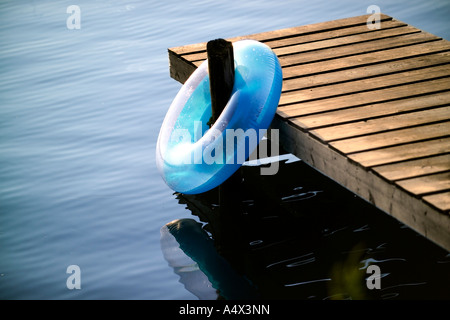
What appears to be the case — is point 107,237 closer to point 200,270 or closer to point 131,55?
Result: point 200,270

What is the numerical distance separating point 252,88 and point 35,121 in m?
2.79

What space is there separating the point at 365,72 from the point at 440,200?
1.69m

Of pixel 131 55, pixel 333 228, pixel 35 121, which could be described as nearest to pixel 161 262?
pixel 333 228

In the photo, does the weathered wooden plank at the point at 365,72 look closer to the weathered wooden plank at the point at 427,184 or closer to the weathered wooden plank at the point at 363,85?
the weathered wooden plank at the point at 363,85

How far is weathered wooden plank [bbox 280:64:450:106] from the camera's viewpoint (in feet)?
14.9

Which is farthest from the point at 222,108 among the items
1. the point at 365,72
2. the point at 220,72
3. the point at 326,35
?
the point at 326,35

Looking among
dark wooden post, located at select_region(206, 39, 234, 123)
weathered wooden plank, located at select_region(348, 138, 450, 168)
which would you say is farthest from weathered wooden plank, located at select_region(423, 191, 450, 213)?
dark wooden post, located at select_region(206, 39, 234, 123)

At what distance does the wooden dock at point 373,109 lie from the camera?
3465 mm

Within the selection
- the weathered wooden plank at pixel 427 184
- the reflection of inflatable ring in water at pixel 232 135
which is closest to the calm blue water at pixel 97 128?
the reflection of inflatable ring in water at pixel 232 135

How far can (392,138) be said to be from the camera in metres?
3.90

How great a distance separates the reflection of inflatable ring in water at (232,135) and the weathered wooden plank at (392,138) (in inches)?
18.1

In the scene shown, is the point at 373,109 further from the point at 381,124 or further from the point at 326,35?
the point at 326,35

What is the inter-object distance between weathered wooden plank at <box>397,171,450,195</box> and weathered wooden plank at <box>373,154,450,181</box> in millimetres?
37
